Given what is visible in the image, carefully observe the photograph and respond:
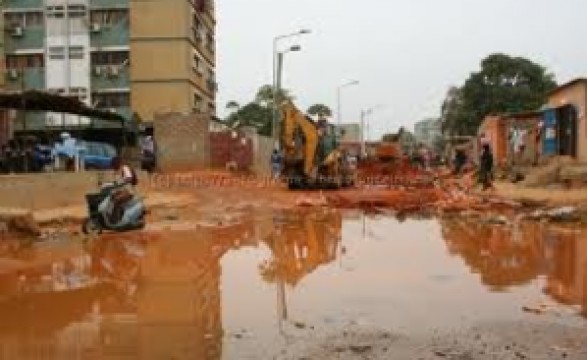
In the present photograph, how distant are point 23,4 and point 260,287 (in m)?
53.3

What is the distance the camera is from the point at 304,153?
108 feet

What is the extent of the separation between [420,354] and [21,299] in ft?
17.6

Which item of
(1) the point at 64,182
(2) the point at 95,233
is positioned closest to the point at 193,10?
(1) the point at 64,182

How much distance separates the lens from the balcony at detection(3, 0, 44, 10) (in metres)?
59.6

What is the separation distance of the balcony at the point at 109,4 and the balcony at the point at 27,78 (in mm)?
5425

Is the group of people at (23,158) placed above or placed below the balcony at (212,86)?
below

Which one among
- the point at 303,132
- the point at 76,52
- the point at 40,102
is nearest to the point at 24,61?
the point at 76,52

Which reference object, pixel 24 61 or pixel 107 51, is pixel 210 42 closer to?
pixel 107 51

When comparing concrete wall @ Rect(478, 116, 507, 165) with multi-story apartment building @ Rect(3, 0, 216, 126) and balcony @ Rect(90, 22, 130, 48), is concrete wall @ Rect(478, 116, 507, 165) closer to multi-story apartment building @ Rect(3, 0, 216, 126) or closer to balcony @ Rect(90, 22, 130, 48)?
multi-story apartment building @ Rect(3, 0, 216, 126)

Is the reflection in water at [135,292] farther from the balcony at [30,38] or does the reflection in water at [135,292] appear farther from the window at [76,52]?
the balcony at [30,38]

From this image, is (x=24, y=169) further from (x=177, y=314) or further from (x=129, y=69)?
(x=129, y=69)

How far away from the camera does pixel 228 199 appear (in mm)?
28766

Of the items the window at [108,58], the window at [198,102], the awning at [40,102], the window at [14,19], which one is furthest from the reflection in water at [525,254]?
the window at [14,19]

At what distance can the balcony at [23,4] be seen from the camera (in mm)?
59625
